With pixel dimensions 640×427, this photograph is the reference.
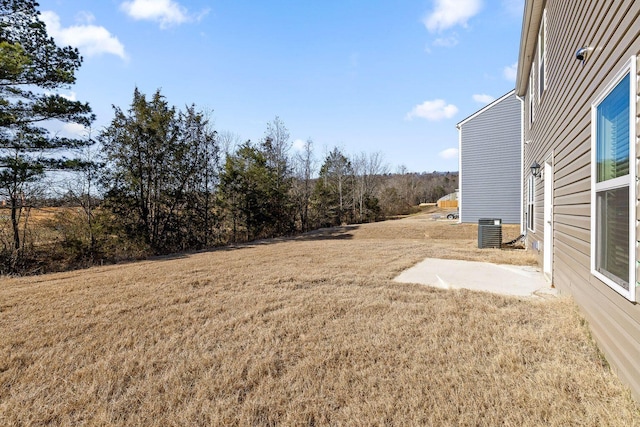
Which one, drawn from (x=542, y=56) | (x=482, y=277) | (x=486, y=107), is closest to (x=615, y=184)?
(x=482, y=277)

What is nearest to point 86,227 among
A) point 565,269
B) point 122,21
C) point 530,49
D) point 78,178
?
point 78,178

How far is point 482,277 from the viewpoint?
5.14m

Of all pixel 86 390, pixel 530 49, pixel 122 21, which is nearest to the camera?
pixel 86 390

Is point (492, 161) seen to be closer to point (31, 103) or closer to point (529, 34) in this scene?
point (529, 34)

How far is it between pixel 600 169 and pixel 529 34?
513 centimetres

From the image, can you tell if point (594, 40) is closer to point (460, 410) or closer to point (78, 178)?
point (460, 410)

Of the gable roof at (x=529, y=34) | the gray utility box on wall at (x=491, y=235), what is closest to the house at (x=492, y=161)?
the gray utility box on wall at (x=491, y=235)

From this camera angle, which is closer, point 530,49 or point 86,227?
point 530,49

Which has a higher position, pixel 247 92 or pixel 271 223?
pixel 247 92

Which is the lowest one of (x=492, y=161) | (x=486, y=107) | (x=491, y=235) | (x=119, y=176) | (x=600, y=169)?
(x=491, y=235)

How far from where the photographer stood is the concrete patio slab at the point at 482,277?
4383 millimetres

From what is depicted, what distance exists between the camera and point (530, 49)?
6.55 m

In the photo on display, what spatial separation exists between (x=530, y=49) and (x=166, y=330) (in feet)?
26.6

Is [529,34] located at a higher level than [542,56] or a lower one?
higher
